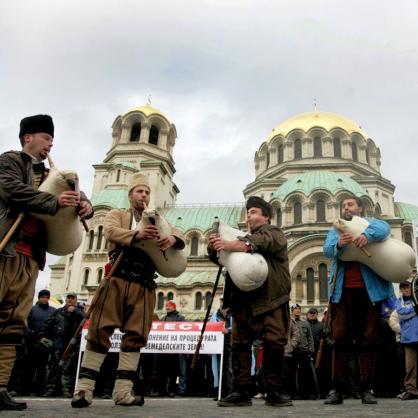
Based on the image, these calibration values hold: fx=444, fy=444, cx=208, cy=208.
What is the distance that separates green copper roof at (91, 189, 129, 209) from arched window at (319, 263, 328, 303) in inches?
641

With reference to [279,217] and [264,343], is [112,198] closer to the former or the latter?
[279,217]

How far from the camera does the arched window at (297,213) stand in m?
33.3

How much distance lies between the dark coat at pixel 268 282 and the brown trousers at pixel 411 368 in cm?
388

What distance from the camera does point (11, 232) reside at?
371cm

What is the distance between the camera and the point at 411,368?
7.54 meters

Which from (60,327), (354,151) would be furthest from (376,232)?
(354,151)

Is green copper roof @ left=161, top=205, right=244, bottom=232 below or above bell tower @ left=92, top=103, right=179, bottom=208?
below

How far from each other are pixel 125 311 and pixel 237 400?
1454 mm

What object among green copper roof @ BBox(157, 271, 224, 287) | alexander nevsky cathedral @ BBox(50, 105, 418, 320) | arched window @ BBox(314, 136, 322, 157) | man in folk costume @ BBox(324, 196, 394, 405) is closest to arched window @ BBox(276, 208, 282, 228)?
alexander nevsky cathedral @ BBox(50, 105, 418, 320)

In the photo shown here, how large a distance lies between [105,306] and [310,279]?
87.6 ft

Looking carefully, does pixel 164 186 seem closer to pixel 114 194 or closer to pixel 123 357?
pixel 114 194

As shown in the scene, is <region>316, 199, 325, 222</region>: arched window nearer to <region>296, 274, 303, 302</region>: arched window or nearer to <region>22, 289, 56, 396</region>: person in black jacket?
<region>296, 274, 303, 302</region>: arched window

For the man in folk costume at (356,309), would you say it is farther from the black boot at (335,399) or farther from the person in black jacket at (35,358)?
the person in black jacket at (35,358)

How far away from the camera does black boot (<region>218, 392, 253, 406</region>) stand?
4434mm
